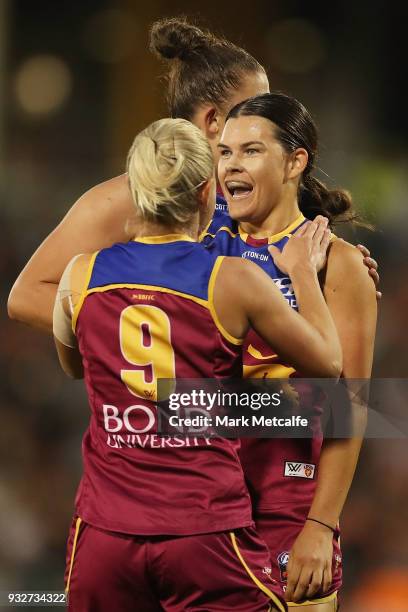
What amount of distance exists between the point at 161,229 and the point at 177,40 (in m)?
0.96

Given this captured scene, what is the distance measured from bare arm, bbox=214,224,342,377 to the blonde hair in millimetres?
128

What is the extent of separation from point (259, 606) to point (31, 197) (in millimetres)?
3604

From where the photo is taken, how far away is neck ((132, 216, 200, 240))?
64.8 inches

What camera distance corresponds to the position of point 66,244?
2.16m

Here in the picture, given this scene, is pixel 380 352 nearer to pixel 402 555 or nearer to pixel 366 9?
pixel 402 555

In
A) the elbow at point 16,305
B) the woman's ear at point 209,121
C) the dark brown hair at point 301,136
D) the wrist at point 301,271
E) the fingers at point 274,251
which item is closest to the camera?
the wrist at point 301,271

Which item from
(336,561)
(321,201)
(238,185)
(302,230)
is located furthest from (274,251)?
(336,561)

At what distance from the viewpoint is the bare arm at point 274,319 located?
62.9 inches

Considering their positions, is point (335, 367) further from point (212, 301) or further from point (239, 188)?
point (239, 188)

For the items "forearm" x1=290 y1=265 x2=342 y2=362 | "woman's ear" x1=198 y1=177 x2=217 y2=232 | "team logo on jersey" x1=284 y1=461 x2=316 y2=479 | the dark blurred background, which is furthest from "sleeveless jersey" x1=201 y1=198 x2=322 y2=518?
the dark blurred background

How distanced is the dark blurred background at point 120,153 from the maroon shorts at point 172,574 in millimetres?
2200

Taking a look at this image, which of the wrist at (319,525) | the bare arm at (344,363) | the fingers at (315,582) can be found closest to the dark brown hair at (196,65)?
the bare arm at (344,363)

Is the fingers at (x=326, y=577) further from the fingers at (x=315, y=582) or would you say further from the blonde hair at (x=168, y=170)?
the blonde hair at (x=168, y=170)

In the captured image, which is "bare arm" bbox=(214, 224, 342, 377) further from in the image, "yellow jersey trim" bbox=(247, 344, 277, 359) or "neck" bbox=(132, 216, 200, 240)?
"yellow jersey trim" bbox=(247, 344, 277, 359)
